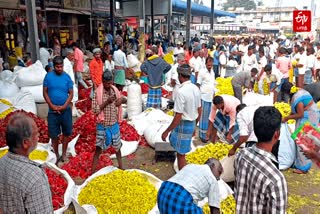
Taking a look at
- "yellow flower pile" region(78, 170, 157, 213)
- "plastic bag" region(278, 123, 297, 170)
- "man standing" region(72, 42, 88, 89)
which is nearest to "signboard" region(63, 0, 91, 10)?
"man standing" region(72, 42, 88, 89)

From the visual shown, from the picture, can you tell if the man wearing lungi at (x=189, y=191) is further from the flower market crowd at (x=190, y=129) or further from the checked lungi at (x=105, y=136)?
the checked lungi at (x=105, y=136)

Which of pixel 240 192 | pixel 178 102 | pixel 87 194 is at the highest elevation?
pixel 178 102

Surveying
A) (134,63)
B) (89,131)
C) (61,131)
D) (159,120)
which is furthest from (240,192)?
(134,63)

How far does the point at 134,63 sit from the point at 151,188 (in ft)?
27.5

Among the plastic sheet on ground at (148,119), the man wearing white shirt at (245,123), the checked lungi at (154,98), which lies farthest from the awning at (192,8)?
the man wearing white shirt at (245,123)

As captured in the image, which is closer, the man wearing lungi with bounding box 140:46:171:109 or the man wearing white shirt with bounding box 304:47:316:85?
the man wearing lungi with bounding box 140:46:171:109

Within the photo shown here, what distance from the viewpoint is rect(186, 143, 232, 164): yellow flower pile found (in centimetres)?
482

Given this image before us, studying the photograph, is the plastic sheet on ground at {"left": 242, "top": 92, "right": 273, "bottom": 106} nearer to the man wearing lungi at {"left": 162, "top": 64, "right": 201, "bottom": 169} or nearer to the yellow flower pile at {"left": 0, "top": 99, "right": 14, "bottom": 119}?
the man wearing lungi at {"left": 162, "top": 64, "right": 201, "bottom": 169}

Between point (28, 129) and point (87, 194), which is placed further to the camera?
point (87, 194)

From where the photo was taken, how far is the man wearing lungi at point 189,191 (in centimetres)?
273

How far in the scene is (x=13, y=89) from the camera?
716 centimetres

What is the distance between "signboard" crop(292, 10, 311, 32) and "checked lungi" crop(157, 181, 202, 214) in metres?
10.4

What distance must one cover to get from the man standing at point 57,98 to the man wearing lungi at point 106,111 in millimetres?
655

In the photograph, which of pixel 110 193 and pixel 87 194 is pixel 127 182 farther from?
pixel 87 194
